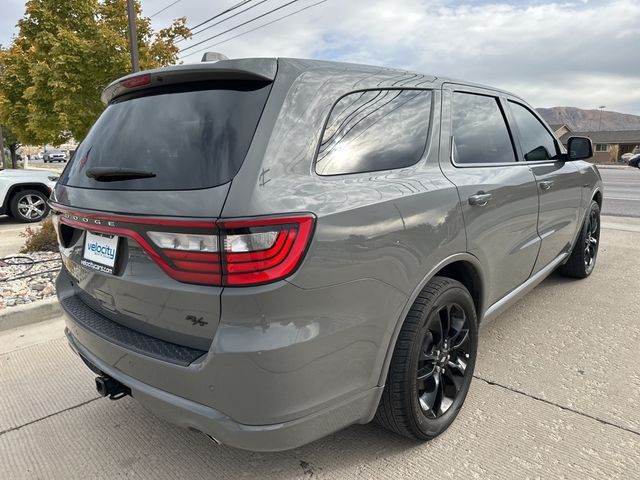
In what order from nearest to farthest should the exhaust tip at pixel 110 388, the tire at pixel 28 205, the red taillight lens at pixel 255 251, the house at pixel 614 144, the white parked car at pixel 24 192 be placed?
the red taillight lens at pixel 255 251 < the exhaust tip at pixel 110 388 < the white parked car at pixel 24 192 < the tire at pixel 28 205 < the house at pixel 614 144

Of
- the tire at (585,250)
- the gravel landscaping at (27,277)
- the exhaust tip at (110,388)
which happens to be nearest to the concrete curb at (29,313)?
the gravel landscaping at (27,277)

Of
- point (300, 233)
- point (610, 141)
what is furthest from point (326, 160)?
point (610, 141)

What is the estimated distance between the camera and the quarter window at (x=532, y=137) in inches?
132

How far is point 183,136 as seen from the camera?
1821 millimetres

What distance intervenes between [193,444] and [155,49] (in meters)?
11.2

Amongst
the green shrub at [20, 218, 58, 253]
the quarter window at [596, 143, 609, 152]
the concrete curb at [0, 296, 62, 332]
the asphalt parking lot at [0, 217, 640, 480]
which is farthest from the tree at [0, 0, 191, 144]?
the quarter window at [596, 143, 609, 152]

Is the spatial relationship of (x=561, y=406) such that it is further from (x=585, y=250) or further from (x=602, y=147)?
(x=602, y=147)

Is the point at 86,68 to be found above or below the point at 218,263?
above

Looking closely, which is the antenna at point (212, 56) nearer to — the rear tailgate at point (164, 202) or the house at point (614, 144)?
the rear tailgate at point (164, 202)

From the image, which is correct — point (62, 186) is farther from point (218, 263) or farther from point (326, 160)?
point (326, 160)

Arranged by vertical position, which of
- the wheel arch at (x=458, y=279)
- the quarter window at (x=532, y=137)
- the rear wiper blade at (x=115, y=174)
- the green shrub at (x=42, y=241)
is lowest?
the green shrub at (x=42, y=241)

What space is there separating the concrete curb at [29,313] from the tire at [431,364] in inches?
123

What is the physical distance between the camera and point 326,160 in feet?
5.88

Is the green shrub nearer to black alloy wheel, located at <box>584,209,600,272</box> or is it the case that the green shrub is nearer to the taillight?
the taillight
